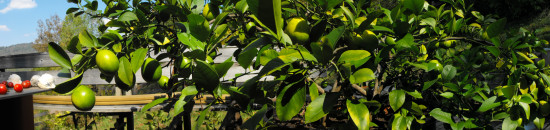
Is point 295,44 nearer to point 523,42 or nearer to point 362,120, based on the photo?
point 362,120

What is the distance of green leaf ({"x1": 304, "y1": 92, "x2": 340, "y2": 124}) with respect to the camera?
1.68 ft

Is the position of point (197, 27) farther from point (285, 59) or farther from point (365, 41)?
point (365, 41)

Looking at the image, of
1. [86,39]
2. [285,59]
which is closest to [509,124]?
[285,59]

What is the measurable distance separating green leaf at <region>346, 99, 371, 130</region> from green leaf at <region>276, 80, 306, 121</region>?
9 centimetres

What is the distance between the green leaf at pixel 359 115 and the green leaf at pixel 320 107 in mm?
32

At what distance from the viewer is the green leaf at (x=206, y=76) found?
0.44 m

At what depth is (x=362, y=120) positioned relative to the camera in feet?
1.69

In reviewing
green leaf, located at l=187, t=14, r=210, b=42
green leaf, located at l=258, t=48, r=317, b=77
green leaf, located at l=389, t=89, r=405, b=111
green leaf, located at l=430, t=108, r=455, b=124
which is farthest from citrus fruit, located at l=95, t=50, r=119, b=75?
green leaf, located at l=430, t=108, r=455, b=124

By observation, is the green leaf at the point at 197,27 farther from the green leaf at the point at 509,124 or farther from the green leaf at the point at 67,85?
the green leaf at the point at 509,124

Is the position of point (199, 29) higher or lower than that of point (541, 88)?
higher

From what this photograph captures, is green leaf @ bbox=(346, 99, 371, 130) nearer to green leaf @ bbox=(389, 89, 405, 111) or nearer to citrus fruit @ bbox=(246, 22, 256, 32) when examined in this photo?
green leaf @ bbox=(389, 89, 405, 111)

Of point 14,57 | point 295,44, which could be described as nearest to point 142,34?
point 295,44

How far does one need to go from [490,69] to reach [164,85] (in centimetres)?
96

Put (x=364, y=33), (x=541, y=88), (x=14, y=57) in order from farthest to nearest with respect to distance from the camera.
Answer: (x=14, y=57) < (x=541, y=88) < (x=364, y=33)
